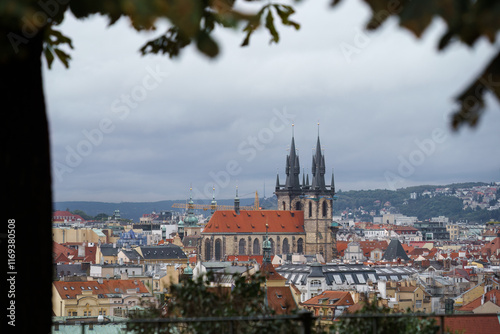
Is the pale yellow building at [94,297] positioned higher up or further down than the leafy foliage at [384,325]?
further down

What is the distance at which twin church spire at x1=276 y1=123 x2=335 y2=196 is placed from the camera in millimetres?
95688

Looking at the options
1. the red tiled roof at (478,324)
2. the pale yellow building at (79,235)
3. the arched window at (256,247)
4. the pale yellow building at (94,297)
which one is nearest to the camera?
the red tiled roof at (478,324)

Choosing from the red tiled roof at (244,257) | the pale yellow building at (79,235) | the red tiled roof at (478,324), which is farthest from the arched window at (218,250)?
the red tiled roof at (478,324)

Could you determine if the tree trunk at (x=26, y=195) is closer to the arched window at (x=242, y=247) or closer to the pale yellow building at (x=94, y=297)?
the pale yellow building at (x=94, y=297)

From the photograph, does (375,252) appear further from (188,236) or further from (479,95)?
(479,95)

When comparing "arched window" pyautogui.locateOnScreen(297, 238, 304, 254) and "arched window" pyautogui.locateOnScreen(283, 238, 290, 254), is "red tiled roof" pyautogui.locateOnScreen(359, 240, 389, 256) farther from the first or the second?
"arched window" pyautogui.locateOnScreen(283, 238, 290, 254)

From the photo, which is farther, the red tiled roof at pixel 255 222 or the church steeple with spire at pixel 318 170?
the church steeple with spire at pixel 318 170

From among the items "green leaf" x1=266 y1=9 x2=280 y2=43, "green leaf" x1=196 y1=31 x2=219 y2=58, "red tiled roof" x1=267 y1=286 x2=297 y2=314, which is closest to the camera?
"green leaf" x1=196 y1=31 x2=219 y2=58

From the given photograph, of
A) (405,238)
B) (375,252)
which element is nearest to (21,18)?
(375,252)

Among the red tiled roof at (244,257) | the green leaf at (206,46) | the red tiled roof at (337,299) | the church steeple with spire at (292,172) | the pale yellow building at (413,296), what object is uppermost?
the church steeple with spire at (292,172)

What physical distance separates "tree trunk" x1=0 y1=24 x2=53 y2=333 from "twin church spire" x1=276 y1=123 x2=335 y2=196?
302 feet

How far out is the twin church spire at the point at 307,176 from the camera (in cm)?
9569

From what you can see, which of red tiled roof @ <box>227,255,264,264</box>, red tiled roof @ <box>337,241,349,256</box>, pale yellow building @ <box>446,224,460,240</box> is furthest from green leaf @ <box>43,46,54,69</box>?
pale yellow building @ <box>446,224,460,240</box>

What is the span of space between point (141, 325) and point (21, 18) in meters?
4.24
